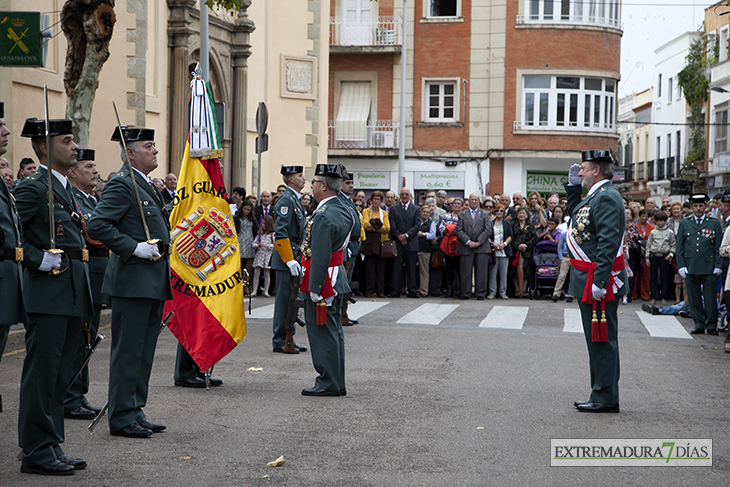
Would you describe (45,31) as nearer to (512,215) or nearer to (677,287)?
(512,215)

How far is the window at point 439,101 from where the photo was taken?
35250 millimetres

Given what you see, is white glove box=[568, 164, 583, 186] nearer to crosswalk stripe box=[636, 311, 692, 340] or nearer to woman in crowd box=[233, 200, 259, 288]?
crosswalk stripe box=[636, 311, 692, 340]

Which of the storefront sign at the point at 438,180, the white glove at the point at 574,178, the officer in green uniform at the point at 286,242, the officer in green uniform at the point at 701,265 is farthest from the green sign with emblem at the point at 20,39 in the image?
the storefront sign at the point at 438,180

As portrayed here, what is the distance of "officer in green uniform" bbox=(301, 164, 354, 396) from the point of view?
785cm

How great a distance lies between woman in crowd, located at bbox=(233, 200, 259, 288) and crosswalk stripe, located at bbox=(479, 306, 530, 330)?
4908mm

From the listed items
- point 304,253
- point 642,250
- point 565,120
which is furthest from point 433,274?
point 565,120

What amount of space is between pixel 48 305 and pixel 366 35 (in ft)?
102

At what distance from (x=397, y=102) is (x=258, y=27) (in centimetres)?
1176

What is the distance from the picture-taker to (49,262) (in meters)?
5.30

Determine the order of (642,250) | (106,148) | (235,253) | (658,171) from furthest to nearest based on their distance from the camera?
(658,171)
(642,250)
(106,148)
(235,253)

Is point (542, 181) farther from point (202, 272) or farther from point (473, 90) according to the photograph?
point (202, 272)

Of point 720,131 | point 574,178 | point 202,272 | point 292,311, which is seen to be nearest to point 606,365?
point 574,178

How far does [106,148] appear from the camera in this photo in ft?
56.9

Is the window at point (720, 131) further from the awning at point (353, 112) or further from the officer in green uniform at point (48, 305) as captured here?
the officer in green uniform at point (48, 305)
